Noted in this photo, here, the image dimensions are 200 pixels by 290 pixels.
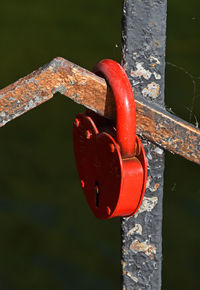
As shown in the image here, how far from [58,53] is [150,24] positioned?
3061mm

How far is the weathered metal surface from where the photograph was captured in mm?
851

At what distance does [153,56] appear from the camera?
0.87 meters

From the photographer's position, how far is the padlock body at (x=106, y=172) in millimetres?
812

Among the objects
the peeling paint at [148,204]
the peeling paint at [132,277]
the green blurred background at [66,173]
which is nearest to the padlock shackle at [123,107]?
the peeling paint at [148,204]

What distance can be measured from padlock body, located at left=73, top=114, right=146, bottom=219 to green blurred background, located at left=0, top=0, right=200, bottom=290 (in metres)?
1.30

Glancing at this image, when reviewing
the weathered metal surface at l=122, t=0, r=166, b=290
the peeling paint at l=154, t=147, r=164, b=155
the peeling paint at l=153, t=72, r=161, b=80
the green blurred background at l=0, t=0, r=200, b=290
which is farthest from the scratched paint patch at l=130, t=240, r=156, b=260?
the green blurred background at l=0, t=0, r=200, b=290

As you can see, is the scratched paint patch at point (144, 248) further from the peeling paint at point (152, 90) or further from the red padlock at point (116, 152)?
the peeling paint at point (152, 90)

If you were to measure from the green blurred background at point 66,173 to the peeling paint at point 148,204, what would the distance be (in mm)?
1263

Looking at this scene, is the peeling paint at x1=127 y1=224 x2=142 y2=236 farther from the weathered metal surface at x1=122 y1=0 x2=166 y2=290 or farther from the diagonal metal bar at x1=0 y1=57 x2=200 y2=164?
the diagonal metal bar at x1=0 y1=57 x2=200 y2=164

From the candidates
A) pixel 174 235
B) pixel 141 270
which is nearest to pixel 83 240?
pixel 174 235

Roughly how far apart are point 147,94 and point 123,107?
0.09 metres

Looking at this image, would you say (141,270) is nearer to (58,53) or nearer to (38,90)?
(38,90)

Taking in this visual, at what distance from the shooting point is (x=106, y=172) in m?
0.85

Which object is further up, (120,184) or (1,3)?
(120,184)
